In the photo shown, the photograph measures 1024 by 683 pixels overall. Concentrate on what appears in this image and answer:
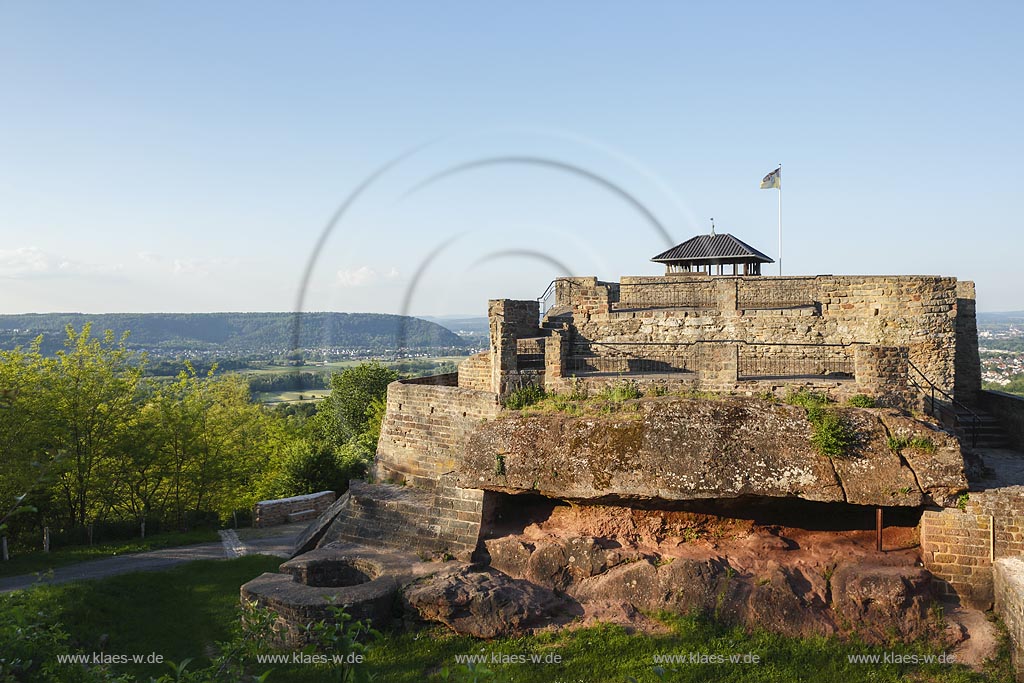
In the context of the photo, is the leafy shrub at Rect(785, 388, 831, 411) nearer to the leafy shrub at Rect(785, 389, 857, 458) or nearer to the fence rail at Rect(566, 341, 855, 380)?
the leafy shrub at Rect(785, 389, 857, 458)

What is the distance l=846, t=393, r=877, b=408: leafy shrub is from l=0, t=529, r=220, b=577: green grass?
19.9 meters

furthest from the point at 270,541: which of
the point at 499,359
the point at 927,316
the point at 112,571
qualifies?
the point at 927,316

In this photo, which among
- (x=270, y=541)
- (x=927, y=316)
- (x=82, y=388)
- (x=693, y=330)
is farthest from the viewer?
(x=82, y=388)

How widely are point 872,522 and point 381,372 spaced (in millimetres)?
35066

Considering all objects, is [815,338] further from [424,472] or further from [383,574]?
[383,574]

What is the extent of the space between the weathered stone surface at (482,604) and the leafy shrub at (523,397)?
4.49 metres

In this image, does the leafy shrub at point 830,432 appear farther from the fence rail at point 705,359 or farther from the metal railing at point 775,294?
the metal railing at point 775,294

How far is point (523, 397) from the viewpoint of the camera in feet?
54.7

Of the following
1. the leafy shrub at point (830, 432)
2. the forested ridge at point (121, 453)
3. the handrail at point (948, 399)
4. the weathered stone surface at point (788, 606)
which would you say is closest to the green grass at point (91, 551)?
the forested ridge at point (121, 453)

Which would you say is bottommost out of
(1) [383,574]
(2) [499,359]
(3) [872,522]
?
(1) [383,574]

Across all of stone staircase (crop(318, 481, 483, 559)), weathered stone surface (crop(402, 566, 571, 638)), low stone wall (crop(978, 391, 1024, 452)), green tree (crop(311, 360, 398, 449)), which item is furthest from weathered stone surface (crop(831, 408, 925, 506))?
green tree (crop(311, 360, 398, 449))

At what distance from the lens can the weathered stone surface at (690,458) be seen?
12539mm

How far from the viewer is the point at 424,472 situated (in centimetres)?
1822

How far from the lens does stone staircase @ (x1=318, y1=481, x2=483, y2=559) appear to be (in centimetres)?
1500
